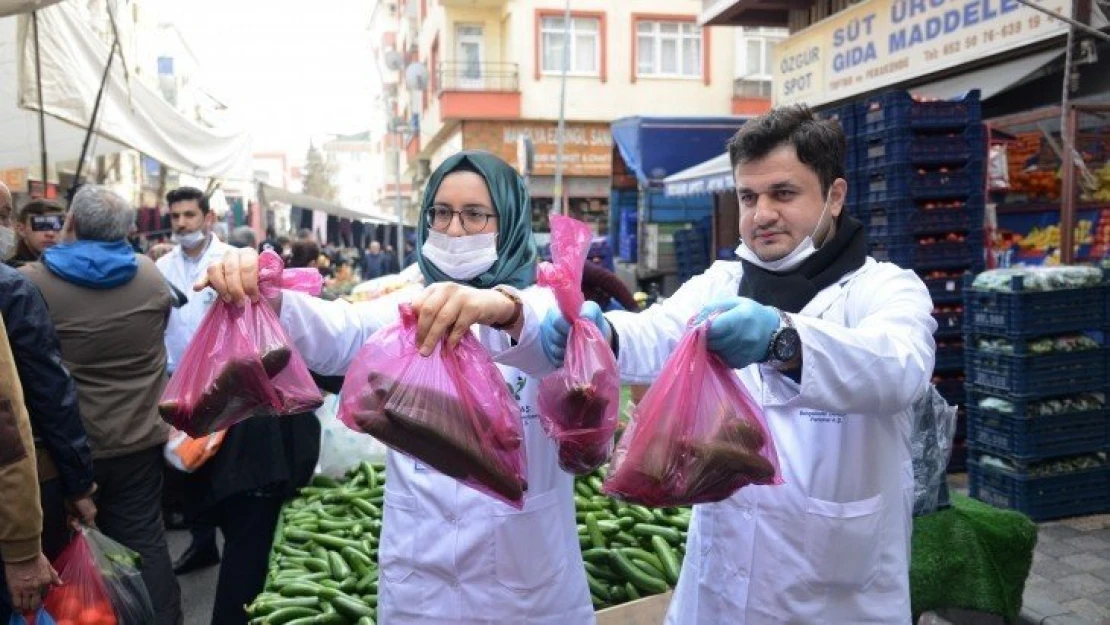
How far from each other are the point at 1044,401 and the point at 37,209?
20.1ft

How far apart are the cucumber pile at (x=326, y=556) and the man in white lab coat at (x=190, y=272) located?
3.41 ft

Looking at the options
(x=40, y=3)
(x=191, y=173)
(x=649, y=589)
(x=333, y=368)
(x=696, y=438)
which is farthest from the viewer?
(x=191, y=173)

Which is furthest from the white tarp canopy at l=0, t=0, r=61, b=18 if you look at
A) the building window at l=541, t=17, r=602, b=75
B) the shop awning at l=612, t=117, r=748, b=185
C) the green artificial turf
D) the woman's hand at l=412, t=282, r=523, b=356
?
the building window at l=541, t=17, r=602, b=75

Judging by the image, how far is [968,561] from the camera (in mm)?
3871

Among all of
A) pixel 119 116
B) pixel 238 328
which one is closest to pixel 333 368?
pixel 238 328

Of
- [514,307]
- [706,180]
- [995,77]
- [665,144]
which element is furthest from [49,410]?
[665,144]

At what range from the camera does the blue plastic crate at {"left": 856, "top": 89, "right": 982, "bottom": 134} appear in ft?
20.5

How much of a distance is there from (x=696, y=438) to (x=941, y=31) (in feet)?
27.9

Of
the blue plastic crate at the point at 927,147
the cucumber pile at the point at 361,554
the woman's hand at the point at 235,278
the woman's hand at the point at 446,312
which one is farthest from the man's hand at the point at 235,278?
the blue plastic crate at the point at 927,147

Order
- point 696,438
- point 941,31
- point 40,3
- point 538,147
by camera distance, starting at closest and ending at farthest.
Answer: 1. point 696,438
2. point 40,3
3. point 941,31
4. point 538,147

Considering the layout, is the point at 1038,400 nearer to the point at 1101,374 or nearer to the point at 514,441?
the point at 1101,374

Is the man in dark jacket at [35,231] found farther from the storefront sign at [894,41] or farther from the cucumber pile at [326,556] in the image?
the storefront sign at [894,41]

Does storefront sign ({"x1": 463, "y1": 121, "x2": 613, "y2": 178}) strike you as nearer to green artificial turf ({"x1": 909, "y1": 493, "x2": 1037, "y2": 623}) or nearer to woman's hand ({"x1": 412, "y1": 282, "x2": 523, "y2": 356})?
green artificial turf ({"x1": 909, "y1": 493, "x2": 1037, "y2": 623})

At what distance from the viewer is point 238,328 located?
5.96ft
